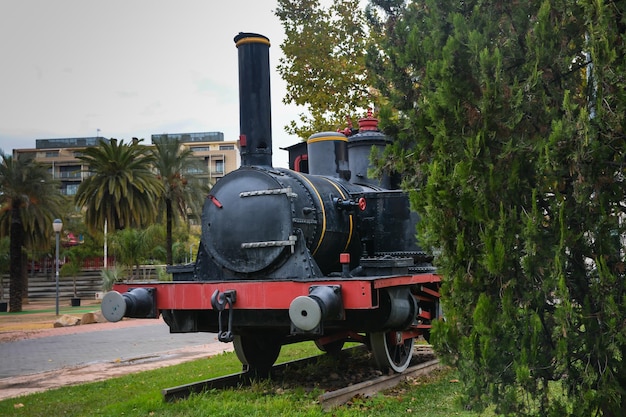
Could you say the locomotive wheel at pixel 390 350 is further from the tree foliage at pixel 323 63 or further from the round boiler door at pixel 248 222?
the tree foliage at pixel 323 63

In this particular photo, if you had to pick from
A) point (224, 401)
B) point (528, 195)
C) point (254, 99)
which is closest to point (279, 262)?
point (224, 401)

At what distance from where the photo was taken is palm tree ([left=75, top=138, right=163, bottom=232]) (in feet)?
92.6

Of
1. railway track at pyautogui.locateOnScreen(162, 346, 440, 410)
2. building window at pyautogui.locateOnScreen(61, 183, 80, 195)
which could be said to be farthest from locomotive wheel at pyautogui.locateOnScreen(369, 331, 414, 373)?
building window at pyautogui.locateOnScreen(61, 183, 80, 195)

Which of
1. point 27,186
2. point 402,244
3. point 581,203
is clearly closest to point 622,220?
point 581,203

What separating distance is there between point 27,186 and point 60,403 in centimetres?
2214

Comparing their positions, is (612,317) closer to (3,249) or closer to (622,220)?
(622,220)

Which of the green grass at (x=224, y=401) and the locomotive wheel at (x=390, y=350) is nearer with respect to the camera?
the green grass at (x=224, y=401)

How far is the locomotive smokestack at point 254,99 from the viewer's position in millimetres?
7188

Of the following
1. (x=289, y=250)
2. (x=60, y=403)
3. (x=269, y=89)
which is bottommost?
(x=60, y=403)

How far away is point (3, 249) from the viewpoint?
121ft

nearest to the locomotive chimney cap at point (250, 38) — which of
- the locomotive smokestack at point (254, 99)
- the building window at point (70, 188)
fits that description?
the locomotive smokestack at point (254, 99)

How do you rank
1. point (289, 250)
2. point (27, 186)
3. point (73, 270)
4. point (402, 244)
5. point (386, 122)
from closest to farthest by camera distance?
1. point (386, 122)
2. point (289, 250)
3. point (402, 244)
4. point (27, 186)
5. point (73, 270)

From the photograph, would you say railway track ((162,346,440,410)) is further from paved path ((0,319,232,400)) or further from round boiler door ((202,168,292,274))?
paved path ((0,319,232,400))

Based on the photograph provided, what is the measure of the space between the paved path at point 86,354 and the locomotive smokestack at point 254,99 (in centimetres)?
440
